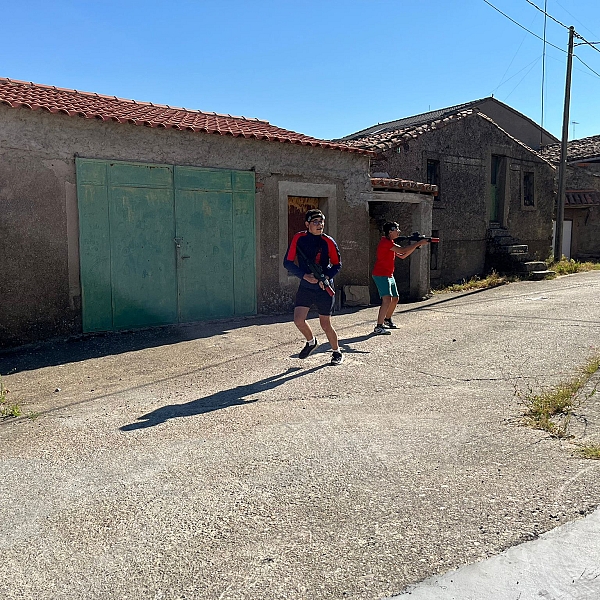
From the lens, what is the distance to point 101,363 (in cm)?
641

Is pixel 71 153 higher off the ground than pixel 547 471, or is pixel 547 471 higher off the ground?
pixel 71 153

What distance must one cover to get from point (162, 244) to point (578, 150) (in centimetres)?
2133

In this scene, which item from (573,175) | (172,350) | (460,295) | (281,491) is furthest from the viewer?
(573,175)

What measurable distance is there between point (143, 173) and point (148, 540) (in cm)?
616

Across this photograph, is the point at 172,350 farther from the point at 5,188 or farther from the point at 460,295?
the point at 460,295

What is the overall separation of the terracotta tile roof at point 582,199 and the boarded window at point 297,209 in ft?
47.3

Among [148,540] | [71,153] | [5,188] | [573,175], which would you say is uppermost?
[573,175]

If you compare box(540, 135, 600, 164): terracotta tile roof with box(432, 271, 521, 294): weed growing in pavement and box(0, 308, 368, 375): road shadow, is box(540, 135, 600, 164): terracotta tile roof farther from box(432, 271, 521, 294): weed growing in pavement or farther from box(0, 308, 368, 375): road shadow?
box(0, 308, 368, 375): road shadow

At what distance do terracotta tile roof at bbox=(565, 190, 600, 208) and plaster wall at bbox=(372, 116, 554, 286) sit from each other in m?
4.68

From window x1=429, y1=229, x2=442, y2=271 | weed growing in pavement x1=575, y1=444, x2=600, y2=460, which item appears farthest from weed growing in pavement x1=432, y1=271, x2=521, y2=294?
weed growing in pavement x1=575, y1=444, x2=600, y2=460

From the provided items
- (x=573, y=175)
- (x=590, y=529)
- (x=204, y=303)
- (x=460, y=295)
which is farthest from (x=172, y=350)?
(x=573, y=175)

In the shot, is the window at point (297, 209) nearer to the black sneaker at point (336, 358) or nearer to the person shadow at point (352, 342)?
the person shadow at point (352, 342)

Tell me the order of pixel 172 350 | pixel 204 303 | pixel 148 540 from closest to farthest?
pixel 148 540 → pixel 172 350 → pixel 204 303

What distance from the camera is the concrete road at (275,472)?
2459 millimetres
